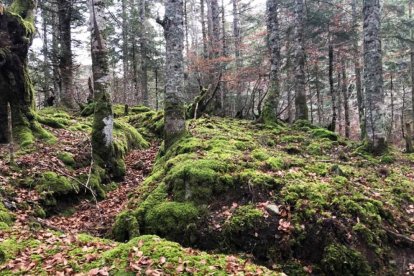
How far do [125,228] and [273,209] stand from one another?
2.68m

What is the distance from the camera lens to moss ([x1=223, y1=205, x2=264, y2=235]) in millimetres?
5828

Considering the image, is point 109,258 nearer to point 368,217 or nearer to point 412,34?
point 368,217

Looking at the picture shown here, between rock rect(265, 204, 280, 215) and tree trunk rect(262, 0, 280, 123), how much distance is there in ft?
26.3

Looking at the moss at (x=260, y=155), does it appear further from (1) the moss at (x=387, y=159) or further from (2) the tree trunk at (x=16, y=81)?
(2) the tree trunk at (x=16, y=81)

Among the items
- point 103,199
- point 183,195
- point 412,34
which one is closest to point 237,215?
point 183,195

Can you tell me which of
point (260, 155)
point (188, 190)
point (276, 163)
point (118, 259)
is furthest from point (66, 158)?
point (118, 259)

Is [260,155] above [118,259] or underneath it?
above

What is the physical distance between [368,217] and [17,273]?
523cm

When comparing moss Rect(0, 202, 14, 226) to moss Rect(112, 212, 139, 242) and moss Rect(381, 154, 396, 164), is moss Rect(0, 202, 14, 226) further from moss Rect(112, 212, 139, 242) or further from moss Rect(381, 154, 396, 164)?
moss Rect(381, 154, 396, 164)

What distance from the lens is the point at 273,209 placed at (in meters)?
6.08

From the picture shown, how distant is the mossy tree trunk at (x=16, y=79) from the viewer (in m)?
9.35

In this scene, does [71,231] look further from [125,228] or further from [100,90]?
[100,90]

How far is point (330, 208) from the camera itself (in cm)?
602

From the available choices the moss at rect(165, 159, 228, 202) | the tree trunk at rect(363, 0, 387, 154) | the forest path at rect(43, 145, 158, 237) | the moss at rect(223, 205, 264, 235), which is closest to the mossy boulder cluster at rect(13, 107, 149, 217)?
the forest path at rect(43, 145, 158, 237)
